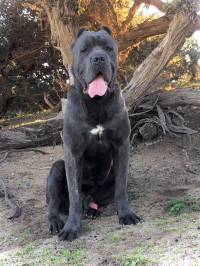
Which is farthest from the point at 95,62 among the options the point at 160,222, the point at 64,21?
the point at 64,21

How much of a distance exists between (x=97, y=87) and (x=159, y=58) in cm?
278

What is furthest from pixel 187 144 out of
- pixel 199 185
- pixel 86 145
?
pixel 86 145

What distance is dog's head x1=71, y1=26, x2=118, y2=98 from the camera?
291cm

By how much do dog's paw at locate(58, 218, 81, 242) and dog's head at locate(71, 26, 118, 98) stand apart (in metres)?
1.14

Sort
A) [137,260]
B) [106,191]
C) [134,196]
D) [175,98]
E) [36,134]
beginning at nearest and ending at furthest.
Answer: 1. [137,260]
2. [106,191]
3. [134,196]
4. [175,98]
5. [36,134]

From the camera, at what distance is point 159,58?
5.43 metres

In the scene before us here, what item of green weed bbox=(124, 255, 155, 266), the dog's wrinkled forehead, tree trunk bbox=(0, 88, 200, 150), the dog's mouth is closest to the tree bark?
tree trunk bbox=(0, 88, 200, 150)

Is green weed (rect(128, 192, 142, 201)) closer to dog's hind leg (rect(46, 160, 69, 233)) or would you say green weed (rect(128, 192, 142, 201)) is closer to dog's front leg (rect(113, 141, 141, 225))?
dog's front leg (rect(113, 141, 141, 225))

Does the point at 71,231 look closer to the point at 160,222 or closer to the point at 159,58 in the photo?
the point at 160,222

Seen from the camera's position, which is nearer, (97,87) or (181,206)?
(97,87)

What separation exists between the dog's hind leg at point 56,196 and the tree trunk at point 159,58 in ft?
7.64

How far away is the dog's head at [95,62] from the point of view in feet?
9.55

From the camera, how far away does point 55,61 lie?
11297 millimetres

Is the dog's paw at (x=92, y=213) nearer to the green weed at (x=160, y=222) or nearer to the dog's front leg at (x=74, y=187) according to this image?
the dog's front leg at (x=74, y=187)
